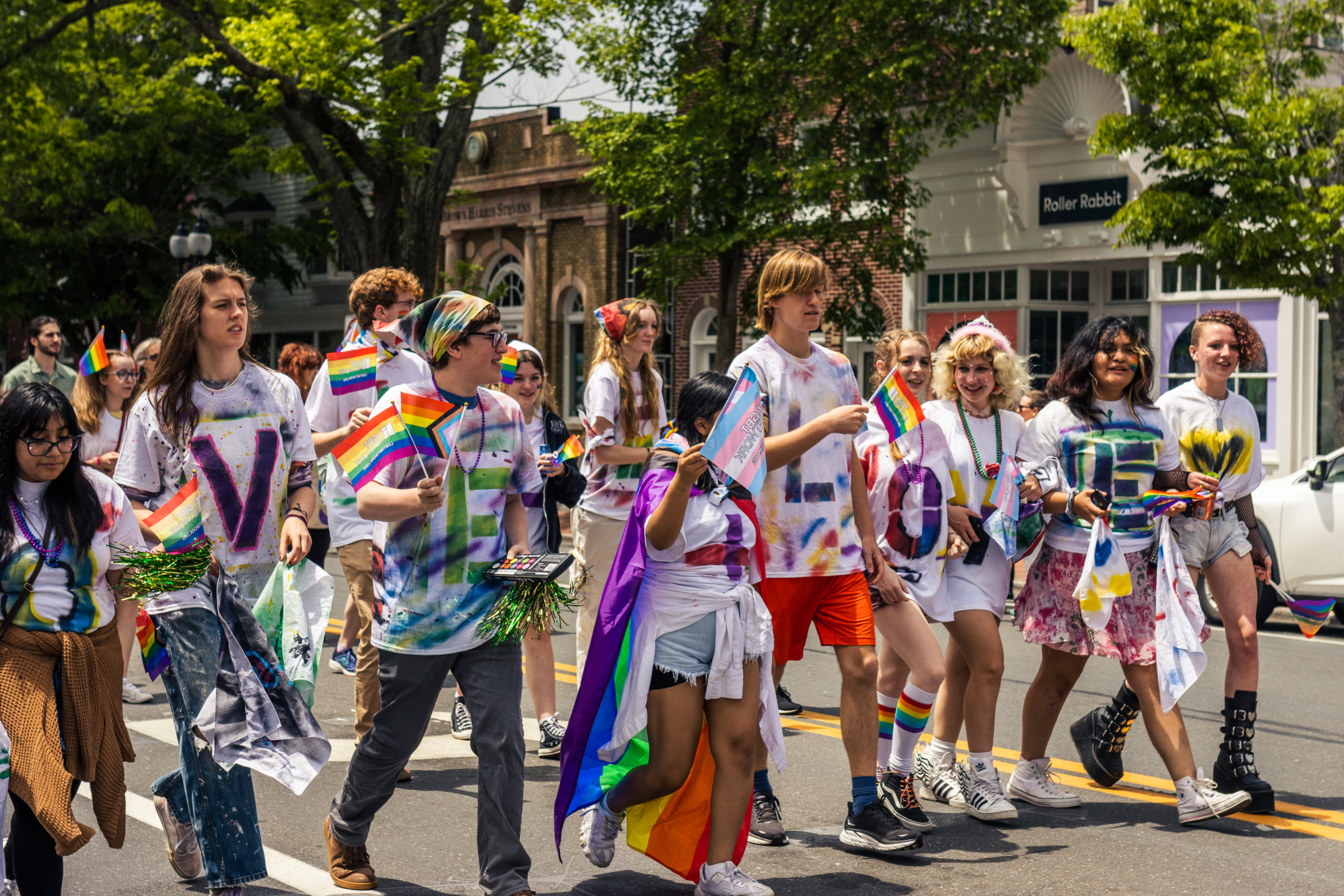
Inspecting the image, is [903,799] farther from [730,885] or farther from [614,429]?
[614,429]

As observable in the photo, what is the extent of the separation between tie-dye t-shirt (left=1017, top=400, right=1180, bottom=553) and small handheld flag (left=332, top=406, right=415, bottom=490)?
2.67 meters

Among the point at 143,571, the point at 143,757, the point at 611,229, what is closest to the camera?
the point at 143,571

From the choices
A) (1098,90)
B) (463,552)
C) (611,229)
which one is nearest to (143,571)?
(463,552)

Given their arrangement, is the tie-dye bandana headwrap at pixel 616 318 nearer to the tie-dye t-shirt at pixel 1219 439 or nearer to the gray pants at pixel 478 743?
the tie-dye t-shirt at pixel 1219 439

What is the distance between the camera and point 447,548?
4.54 meters

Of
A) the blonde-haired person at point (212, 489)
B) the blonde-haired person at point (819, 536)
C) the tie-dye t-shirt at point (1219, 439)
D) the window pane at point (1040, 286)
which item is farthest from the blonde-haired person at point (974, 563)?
the window pane at point (1040, 286)

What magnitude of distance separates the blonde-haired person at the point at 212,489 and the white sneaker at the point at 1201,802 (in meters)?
3.49

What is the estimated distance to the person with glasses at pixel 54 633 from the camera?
158 inches

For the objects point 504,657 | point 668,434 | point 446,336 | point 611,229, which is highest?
point 611,229

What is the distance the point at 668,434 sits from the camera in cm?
463

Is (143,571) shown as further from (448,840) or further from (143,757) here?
(143,757)

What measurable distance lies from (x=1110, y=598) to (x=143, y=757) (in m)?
4.45

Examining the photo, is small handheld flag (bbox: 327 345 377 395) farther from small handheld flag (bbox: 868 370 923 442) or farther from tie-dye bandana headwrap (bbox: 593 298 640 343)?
small handheld flag (bbox: 868 370 923 442)

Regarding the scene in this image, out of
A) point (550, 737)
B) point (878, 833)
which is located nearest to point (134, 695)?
point (550, 737)
